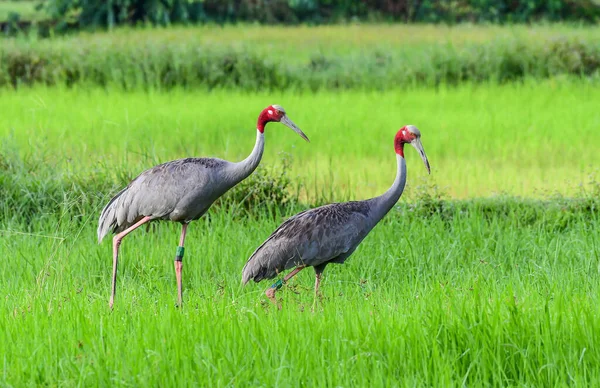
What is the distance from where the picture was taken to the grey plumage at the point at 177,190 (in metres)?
5.80

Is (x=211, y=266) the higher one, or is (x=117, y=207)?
(x=117, y=207)

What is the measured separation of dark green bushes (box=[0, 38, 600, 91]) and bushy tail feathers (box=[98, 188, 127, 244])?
22.3 ft

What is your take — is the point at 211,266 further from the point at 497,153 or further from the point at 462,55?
the point at 462,55

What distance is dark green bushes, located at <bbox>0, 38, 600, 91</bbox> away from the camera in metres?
13.1

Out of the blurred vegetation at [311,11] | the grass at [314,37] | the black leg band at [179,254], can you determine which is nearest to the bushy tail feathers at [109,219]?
the black leg band at [179,254]

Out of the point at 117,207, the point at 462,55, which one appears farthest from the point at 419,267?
the point at 462,55

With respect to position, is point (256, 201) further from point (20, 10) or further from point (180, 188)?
point (20, 10)

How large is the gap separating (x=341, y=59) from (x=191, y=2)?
6.65 metres

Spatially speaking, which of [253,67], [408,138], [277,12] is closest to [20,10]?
[277,12]

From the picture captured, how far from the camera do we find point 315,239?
5.59 metres

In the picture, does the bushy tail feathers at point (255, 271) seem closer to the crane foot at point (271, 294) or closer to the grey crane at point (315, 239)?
the grey crane at point (315, 239)

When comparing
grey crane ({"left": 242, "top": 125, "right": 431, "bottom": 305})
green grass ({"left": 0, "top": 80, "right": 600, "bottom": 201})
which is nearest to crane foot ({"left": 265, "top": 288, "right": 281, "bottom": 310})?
grey crane ({"left": 242, "top": 125, "right": 431, "bottom": 305})

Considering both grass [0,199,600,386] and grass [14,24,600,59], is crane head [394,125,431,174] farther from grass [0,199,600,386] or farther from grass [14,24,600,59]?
grass [14,24,600,59]

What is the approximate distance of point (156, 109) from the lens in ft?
36.8
